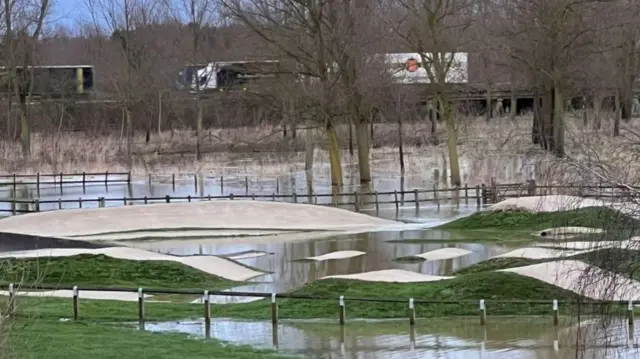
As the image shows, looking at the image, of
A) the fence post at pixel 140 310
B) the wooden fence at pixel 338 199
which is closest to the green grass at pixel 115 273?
the fence post at pixel 140 310

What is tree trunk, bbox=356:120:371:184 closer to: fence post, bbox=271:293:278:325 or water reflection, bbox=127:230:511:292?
water reflection, bbox=127:230:511:292

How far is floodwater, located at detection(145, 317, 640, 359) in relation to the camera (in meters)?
13.4

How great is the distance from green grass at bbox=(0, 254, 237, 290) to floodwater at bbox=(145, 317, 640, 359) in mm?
4292

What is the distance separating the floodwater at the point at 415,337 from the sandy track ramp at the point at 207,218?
1379cm

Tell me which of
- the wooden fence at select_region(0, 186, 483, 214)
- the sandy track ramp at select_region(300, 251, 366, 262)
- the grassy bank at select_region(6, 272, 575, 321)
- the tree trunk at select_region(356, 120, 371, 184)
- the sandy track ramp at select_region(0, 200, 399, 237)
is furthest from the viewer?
the tree trunk at select_region(356, 120, 371, 184)

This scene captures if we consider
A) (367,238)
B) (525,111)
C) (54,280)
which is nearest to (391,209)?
(367,238)

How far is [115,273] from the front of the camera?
68.4ft

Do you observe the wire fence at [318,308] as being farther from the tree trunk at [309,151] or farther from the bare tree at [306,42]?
the tree trunk at [309,151]

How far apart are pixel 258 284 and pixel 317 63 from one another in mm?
21108

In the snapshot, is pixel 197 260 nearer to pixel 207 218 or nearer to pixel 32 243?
pixel 32 243

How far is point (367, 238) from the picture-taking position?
26938mm

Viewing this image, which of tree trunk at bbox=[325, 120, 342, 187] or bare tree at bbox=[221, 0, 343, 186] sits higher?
bare tree at bbox=[221, 0, 343, 186]

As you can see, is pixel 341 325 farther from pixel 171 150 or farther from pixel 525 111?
pixel 525 111

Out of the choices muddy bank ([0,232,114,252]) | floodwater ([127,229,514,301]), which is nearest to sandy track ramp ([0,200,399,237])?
floodwater ([127,229,514,301])
